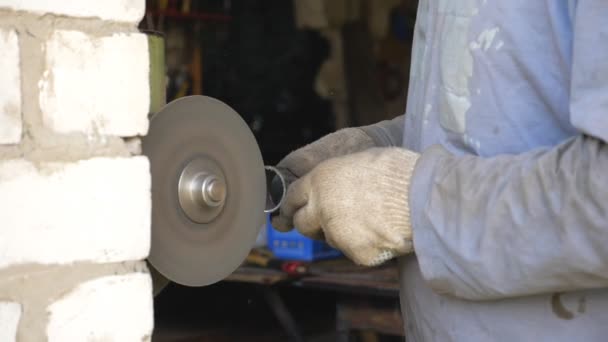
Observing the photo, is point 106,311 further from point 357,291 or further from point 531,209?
point 357,291

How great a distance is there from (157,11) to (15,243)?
4867mm

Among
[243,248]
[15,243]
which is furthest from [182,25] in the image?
[15,243]

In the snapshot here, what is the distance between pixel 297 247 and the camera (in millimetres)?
4434

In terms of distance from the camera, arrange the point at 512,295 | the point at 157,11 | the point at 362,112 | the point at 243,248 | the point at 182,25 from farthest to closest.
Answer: the point at 362,112 → the point at 182,25 → the point at 157,11 → the point at 243,248 → the point at 512,295

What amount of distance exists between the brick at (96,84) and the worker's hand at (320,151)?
0.60 metres

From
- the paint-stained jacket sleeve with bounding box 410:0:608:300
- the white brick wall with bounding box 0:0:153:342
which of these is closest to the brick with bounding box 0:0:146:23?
the white brick wall with bounding box 0:0:153:342

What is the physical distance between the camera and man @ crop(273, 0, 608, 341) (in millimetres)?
1141

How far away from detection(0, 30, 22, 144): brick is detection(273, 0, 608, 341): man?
552 millimetres

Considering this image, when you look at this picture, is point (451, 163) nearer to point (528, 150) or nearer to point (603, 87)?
point (528, 150)

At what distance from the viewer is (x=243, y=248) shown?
4.98 feet

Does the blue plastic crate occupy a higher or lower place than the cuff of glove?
lower

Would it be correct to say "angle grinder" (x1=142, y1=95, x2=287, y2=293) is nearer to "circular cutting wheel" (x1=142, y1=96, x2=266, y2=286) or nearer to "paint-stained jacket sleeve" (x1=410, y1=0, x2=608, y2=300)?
"circular cutting wheel" (x1=142, y1=96, x2=266, y2=286)

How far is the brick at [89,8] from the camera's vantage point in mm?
1097

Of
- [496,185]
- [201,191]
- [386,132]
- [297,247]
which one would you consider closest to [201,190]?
[201,191]
